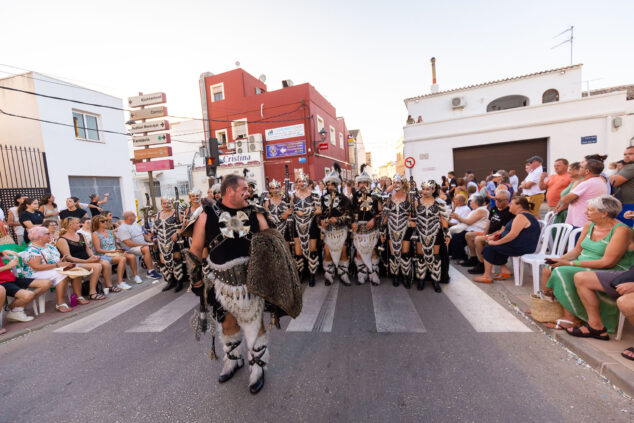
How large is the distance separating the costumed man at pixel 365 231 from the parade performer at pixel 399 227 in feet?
0.88

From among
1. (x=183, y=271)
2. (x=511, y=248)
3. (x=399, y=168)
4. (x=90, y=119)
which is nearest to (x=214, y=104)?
(x=90, y=119)

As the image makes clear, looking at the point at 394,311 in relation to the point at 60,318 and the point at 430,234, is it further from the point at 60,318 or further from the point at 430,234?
the point at 60,318

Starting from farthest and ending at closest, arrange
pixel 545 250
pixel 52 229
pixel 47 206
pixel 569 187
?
pixel 47 206
pixel 52 229
pixel 569 187
pixel 545 250

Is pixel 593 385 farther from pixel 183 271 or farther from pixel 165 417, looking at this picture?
pixel 183 271

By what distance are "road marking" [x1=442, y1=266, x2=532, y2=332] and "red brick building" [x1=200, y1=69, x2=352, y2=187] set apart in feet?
54.8

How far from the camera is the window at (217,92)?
75.7 ft

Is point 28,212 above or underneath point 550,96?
underneath

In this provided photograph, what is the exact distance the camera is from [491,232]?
5.84m

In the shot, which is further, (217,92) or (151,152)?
(217,92)

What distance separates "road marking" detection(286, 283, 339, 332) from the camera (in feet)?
12.9

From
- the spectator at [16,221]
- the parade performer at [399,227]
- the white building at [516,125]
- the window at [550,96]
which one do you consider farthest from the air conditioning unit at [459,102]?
the spectator at [16,221]

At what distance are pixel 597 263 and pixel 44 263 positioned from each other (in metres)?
8.38

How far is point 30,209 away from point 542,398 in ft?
33.0

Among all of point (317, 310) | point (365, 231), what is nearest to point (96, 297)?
point (317, 310)
